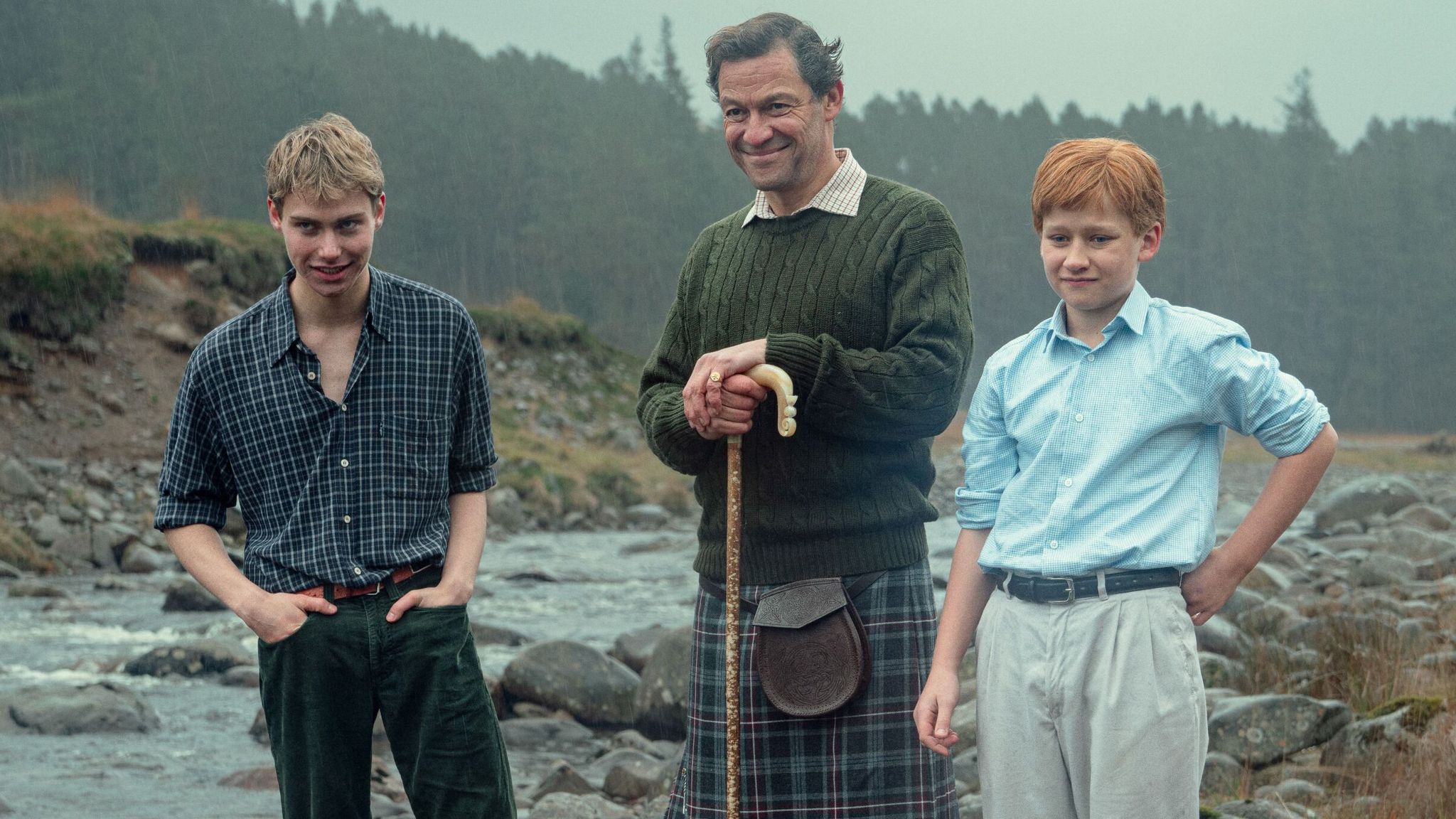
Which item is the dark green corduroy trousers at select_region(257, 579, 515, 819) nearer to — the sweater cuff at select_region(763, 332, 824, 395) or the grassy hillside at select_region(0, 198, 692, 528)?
the sweater cuff at select_region(763, 332, 824, 395)

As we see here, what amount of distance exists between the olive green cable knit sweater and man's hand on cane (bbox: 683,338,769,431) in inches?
1.7

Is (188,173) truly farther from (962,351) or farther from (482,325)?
(962,351)

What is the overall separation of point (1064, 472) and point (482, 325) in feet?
83.6

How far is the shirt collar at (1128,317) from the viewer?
2441 millimetres

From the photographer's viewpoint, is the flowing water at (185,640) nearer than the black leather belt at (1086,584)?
No

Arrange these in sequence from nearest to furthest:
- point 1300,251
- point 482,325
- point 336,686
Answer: point 336,686 < point 482,325 < point 1300,251

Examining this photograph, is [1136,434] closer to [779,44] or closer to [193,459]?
[779,44]

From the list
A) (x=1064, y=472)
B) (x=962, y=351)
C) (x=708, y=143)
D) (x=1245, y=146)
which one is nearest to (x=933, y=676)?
(x=1064, y=472)

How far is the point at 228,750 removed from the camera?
693 cm

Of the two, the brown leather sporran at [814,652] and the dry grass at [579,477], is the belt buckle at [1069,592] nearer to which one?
the brown leather sporran at [814,652]

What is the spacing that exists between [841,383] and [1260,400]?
0.73 meters

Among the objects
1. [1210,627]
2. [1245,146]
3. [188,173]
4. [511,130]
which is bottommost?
[1210,627]

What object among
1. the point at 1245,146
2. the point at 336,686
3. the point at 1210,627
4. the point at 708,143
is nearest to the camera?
the point at 336,686

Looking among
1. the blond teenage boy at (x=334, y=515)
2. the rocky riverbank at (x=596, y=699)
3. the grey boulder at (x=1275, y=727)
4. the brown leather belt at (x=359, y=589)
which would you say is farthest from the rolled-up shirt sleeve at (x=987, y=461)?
the grey boulder at (x=1275, y=727)
